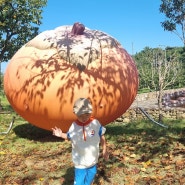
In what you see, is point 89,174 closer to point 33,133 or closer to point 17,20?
point 33,133

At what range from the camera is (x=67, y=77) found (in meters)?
7.19

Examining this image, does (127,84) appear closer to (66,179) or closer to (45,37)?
(45,37)

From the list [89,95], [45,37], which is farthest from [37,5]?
[89,95]

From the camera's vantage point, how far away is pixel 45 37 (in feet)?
25.9

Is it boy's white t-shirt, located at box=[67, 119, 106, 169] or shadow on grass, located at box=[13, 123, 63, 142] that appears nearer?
boy's white t-shirt, located at box=[67, 119, 106, 169]

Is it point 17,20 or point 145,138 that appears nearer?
point 145,138

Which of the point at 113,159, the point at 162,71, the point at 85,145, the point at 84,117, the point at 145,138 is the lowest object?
the point at 113,159

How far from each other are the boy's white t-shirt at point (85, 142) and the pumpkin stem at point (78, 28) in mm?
3805

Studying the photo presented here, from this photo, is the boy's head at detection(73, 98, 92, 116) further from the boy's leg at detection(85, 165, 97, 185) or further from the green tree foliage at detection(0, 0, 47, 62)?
the green tree foliage at detection(0, 0, 47, 62)

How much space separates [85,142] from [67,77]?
295cm

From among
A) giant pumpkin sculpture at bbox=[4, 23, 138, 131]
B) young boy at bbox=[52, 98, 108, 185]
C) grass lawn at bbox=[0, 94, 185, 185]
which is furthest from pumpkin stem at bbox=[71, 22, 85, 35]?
young boy at bbox=[52, 98, 108, 185]

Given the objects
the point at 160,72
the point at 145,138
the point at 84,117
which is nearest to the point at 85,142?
the point at 84,117

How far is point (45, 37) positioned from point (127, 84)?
2.24 metres

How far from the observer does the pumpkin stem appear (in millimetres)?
7770
